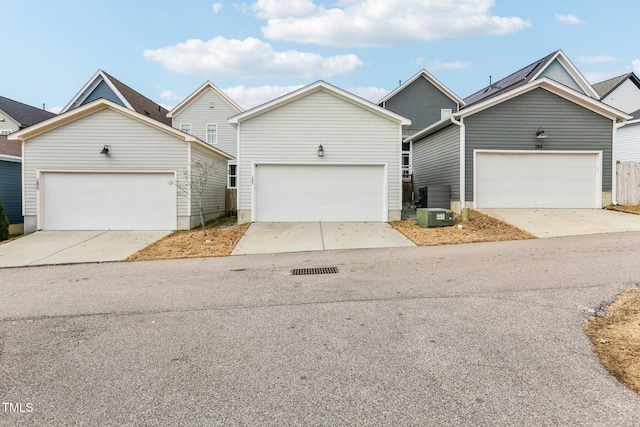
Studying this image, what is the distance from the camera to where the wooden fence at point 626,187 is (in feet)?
46.1

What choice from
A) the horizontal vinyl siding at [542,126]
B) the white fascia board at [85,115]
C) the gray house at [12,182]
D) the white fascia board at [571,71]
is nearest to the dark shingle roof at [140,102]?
the gray house at [12,182]

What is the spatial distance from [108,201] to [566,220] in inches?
610

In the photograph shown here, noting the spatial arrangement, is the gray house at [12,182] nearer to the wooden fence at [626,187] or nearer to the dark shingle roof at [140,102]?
the dark shingle roof at [140,102]

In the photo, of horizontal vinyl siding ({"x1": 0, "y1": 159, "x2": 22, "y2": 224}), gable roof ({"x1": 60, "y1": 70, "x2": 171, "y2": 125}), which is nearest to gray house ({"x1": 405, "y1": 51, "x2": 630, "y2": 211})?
horizontal vinyl siding ({"x1": 0, "y1": 159, "x2": 22, "y2": 224})

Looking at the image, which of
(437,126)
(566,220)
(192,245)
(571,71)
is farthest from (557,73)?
(192,245)

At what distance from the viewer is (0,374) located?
3125 mm

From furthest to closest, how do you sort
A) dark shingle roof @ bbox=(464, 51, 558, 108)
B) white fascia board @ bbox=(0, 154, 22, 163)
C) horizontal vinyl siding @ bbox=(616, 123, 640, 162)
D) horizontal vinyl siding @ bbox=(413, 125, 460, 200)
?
dark shingle roof @ bbox=(464, 51, 558, 108) → horizontal vinyl siding @ bbox=(616, 123, 640, 162) → white fascia board @ bbox=(0, 154, 22, 163) → horizontal vinyl siding @ bbox=(413, 125, 460, 200)

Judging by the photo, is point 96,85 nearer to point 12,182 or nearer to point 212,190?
point 12,182

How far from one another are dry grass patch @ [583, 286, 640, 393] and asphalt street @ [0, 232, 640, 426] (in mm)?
125

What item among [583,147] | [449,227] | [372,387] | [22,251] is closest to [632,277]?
[372,387]

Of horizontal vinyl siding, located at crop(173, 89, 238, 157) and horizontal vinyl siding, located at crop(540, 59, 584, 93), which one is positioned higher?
horizontal vinyl siding, located at crop(540, 59, 584, 93)

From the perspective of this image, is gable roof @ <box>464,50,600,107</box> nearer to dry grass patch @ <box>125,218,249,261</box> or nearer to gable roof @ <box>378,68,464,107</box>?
gable roof @ <box>378,68,464,107</box>

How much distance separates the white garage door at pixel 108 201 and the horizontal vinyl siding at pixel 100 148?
0.35 metres

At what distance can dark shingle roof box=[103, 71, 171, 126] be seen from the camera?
23.0 m
